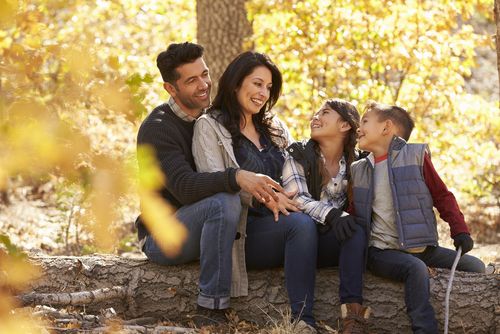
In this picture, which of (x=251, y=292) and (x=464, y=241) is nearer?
(x=464, y=241)

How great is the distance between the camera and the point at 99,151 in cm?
118

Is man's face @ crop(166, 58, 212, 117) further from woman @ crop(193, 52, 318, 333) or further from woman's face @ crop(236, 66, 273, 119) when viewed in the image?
woman's face @ crop(236, 66, 273, 119)

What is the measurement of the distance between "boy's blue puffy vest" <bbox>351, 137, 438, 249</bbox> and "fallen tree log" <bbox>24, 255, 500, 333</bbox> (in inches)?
8.9

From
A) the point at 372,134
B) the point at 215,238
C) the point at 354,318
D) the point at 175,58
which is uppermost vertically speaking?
the point at 175,58

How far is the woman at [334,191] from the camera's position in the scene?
11.1 feet

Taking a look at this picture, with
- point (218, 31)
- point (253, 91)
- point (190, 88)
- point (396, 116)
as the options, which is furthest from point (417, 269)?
point (218, 31)

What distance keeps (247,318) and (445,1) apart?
482 cm

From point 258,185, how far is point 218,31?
13.0 feet

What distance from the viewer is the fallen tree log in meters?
3.45

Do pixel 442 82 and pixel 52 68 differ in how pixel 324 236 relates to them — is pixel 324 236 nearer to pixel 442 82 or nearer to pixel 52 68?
pixel 52 68

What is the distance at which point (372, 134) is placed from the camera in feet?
11.9

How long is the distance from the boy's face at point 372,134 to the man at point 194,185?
1.78ft

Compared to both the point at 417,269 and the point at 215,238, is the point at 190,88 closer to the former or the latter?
the point at 215,238

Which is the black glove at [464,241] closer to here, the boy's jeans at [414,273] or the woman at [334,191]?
the boy's jeans at [414,273]
